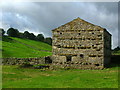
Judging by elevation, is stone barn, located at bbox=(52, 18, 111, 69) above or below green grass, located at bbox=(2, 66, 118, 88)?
above

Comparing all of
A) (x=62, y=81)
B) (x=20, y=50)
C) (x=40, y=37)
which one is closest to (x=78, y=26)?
(x=62, y=81)

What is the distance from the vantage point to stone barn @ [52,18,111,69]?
35.1 metres

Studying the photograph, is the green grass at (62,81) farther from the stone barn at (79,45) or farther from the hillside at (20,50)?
the hillside at (20,50)

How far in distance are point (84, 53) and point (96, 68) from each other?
3685 millimetres

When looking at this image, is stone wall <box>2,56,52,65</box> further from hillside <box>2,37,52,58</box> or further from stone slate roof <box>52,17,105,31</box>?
hillside <box>2,37,52,58</box>

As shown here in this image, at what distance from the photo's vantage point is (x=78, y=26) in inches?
1441

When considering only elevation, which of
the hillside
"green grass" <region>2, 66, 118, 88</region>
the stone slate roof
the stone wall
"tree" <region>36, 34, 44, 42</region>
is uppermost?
"tree" <region>36, 34, 44, 42</region>

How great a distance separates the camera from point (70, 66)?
118 feet

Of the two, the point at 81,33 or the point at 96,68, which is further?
the point at 81,33

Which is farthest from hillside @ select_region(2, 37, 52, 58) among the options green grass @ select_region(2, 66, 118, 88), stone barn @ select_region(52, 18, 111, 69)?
green grass @ select_region(2, 66, 118, 88)

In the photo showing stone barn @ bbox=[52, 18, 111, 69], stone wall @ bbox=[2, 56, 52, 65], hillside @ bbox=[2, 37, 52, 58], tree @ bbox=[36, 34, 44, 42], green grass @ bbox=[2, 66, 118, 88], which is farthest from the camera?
tree @ bbox=[36, 34, 44, 42]

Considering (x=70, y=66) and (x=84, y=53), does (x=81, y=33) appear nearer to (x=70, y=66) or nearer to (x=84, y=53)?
(x=84, y=53)

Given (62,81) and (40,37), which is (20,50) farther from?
(40,37)

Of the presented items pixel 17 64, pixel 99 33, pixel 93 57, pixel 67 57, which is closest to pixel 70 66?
pixel 67 57
